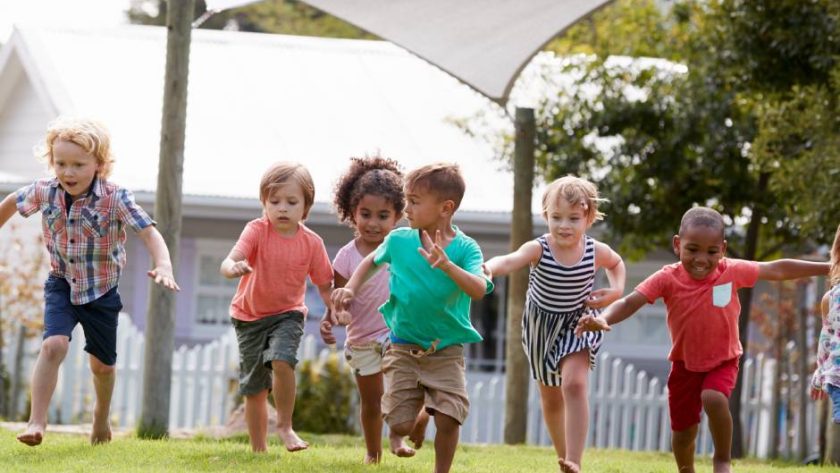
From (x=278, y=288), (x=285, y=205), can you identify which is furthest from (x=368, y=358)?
(x=285, y=205)

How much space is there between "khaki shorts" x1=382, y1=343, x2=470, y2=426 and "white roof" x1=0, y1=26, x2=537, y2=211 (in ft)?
33.1

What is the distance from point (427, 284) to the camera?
6.77 meters

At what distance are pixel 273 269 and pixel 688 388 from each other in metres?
2.23

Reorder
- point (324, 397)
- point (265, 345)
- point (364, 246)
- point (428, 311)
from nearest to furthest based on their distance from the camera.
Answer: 1. point (428, 311)
2. point (265, 345)
3. point (364, 246)
4. point (324, 397)

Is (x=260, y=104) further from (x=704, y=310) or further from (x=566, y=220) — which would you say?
(x=704, y=310)

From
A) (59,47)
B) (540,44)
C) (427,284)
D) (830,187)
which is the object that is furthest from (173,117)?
(59,47)

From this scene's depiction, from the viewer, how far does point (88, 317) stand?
7652 millimetres

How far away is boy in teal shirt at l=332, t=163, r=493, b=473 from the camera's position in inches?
263

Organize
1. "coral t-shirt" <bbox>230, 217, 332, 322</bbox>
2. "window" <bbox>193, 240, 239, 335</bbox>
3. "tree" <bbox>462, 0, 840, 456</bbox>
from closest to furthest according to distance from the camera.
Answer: "coral t-shirt" <bbox>230, 217, 332, 322</bbox>, "tree" <bbox>462, 0, 840, 456</bbox>, "window" <bbox>193, 240, 239, 335</bbox>

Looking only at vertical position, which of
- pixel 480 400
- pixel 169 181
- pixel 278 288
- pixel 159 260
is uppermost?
pixel 169 181

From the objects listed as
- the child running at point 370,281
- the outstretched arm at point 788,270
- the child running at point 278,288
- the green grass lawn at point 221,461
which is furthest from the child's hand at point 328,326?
the outstretched arm at point 788,270

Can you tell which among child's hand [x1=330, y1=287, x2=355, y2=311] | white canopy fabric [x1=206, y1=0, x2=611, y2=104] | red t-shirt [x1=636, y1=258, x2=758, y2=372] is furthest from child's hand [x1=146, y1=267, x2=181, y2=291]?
white canopy fabric [x1=206, y1=0, x2=611, y2=104]

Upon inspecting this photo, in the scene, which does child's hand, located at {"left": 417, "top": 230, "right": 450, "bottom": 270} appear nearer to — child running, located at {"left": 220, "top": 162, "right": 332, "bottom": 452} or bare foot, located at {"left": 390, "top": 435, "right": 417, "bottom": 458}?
child running, located at {"left": 220, "top": 162, "right": 332, "bottom": 452}

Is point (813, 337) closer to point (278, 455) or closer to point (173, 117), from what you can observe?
point (173, 117)
